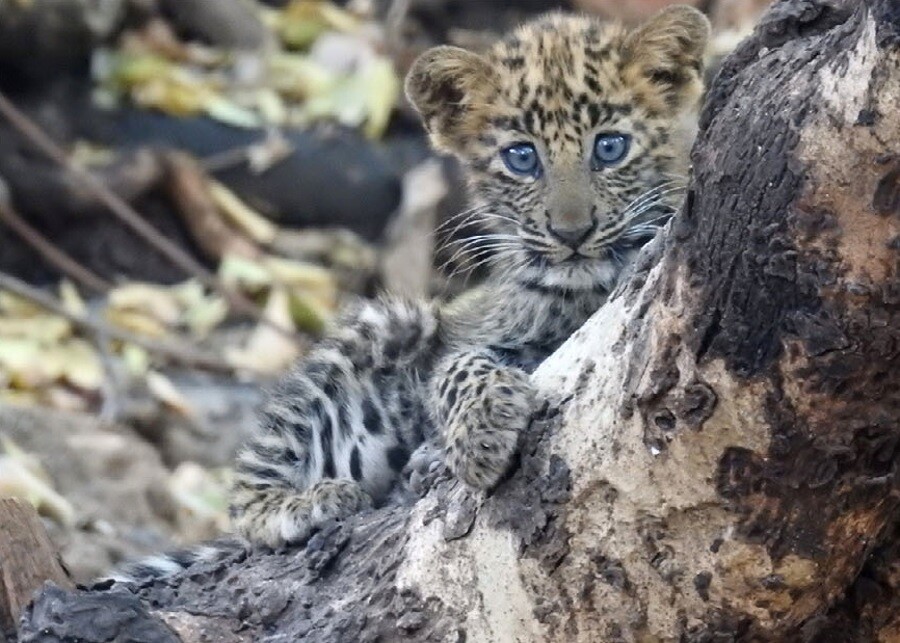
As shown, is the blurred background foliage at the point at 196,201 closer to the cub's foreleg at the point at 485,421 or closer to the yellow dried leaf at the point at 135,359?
the yellow dried leaf at the point at 135,359

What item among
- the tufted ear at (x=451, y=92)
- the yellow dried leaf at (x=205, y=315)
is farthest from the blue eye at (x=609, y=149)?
the yellow dried leaf at (x=205, y=315)

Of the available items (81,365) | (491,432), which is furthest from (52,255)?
(491,432)

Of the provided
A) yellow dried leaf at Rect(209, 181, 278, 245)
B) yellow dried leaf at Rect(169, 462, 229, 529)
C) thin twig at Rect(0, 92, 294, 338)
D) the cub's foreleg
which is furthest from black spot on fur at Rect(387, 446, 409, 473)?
yellow dried leaf at Rect(209, 181, 278, 245)

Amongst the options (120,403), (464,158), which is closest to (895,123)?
(464,158)

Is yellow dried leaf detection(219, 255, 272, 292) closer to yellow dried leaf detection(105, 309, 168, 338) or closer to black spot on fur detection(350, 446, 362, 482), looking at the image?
yellow dried leaf detection(105, 309, 168, 338)

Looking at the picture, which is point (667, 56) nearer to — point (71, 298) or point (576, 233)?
point (576, 233)

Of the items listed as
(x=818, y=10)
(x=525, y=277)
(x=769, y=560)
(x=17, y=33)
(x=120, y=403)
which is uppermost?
(x=17, y=33)

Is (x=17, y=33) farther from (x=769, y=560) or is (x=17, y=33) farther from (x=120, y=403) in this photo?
(x=769, y=560)
